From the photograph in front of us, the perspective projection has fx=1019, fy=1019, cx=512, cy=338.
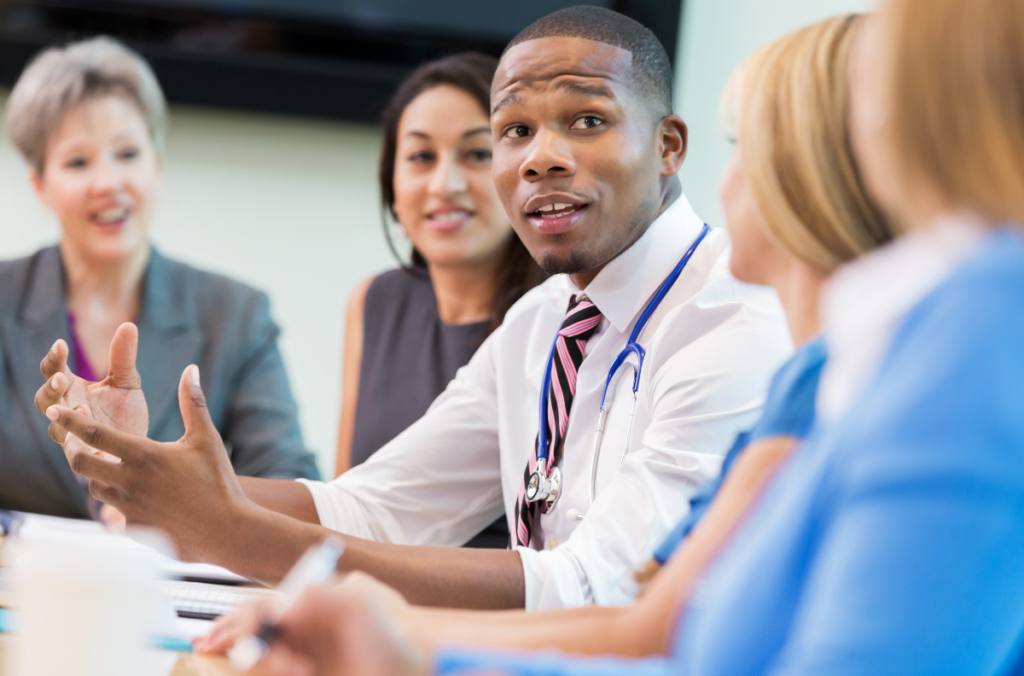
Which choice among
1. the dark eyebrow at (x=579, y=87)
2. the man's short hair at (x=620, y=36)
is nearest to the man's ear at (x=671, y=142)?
the man's short hair at (x=620, y=36)

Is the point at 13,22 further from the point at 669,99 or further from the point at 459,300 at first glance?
the point at 669,99

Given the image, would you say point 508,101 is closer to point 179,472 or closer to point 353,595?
point 179,472

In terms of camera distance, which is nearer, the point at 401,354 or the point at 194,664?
the point at 194,664

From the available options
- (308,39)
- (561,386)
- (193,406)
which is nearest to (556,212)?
(561,386)

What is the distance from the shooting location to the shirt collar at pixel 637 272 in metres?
1.29

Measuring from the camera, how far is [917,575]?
47 cm

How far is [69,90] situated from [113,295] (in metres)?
0.43

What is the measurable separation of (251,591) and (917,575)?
81cm

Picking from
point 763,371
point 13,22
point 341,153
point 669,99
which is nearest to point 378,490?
point 763,371

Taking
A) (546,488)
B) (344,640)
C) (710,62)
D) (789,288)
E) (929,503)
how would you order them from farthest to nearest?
1. (710,62)
2. (546,488)
3. (789,288)
4. (344,640)
5. (929,503)

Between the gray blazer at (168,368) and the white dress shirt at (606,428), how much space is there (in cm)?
50

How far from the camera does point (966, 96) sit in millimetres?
500

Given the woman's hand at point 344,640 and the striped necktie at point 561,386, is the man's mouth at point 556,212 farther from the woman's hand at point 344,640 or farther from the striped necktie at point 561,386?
the woman's hand at point 344,640

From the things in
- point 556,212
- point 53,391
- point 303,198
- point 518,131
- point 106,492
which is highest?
point 303,198
